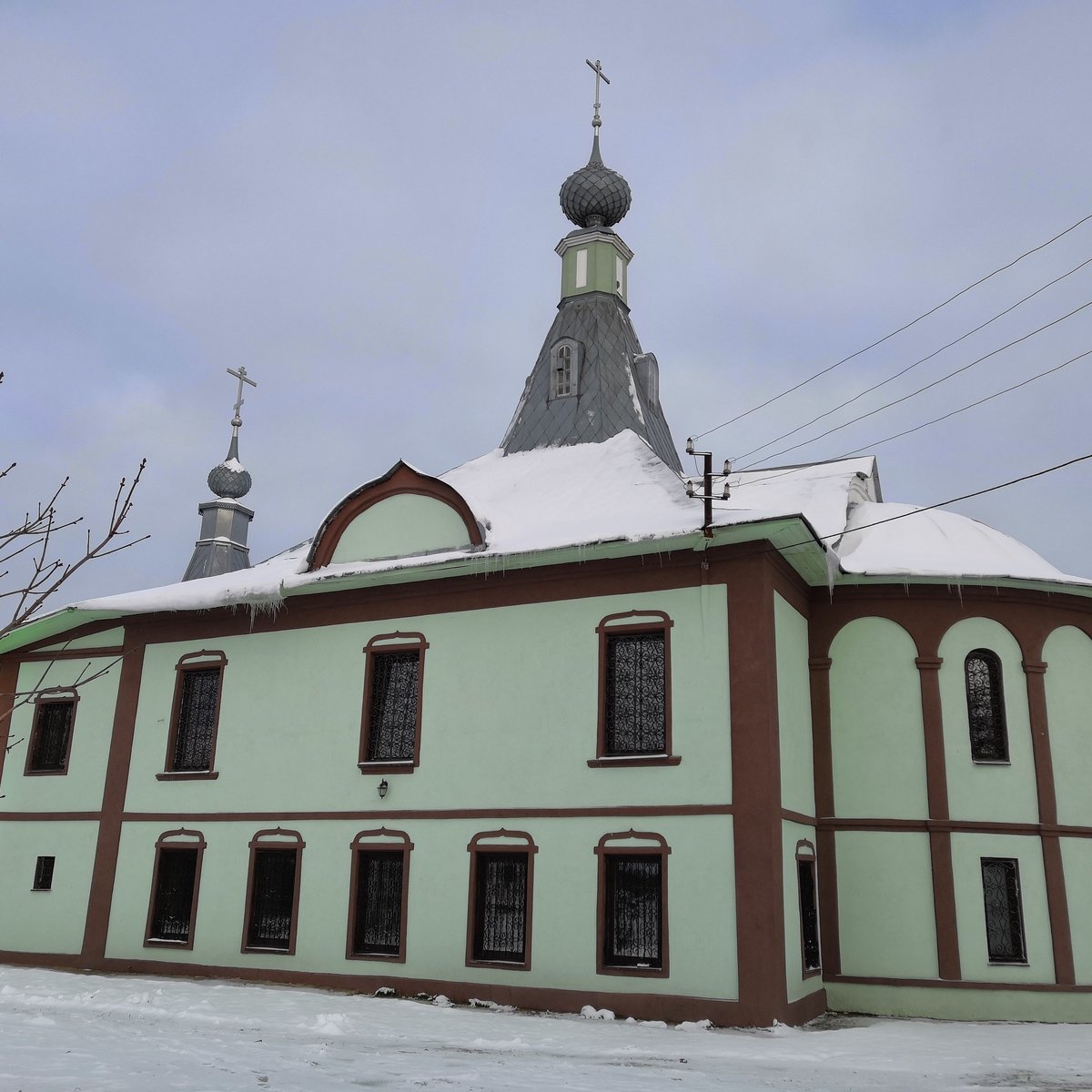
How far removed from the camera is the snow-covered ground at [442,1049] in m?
7.94

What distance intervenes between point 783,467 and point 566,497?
4442mm

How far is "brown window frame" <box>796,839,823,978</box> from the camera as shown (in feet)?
42.2

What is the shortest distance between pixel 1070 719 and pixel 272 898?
11009mm

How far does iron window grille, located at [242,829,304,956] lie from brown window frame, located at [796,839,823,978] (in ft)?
21.7

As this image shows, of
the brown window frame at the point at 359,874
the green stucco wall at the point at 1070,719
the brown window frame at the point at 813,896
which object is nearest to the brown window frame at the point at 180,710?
the brown window frame at the point at 359,874

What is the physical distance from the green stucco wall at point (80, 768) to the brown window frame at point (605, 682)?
8.07 meters

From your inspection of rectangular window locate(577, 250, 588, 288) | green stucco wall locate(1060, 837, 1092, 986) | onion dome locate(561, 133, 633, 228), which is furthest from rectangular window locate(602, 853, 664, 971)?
onion dome locate(561, 133, 633, 228)

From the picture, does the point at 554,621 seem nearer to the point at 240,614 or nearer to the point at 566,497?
the point at 566,497

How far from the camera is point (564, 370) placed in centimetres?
1945

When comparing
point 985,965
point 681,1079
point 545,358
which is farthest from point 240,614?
point 985,965

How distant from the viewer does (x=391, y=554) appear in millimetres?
15312

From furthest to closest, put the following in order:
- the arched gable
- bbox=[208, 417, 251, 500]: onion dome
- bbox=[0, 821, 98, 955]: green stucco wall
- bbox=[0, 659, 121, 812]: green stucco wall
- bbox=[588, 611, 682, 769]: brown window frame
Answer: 1. bbox=[208, 417, 251, 500]: onion dome
2. bbox=[0, 659, 121, 812]: green stucco wall
3. bbox=[0, 821, 98, 955]: green stucco wall
4. the arched gable
5. bbox=[588, 611, 682, 769]: brown window frame

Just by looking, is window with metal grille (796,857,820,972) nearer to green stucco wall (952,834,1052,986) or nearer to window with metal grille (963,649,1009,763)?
green stucco wall (952,834,1052,986)

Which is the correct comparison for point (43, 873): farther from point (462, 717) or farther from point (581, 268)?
point (581, 268)
